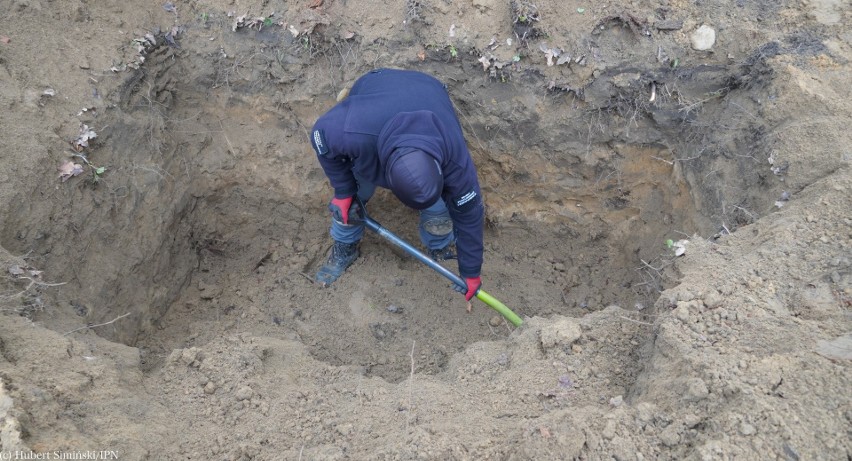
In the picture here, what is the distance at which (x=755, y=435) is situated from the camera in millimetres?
1690

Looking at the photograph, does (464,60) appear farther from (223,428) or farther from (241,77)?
(223,428)

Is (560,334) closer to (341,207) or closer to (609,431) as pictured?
(609,431)

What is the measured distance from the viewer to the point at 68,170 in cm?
300

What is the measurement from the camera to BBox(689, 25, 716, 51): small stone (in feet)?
10.8

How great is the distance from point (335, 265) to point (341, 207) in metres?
0.72

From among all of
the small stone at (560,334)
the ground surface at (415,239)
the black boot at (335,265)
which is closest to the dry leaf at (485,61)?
the ground surface at (415,239)

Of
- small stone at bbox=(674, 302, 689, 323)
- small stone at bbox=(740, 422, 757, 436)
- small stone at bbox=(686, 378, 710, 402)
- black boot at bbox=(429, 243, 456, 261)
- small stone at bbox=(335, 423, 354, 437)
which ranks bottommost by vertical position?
black boot at bbox=(429, 243, 456, 261)

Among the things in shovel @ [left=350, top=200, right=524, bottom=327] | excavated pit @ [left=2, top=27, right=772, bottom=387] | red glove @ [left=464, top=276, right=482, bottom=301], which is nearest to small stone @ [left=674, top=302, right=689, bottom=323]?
excavated pit @ [left=2, top=27, right=772, bottom=387]

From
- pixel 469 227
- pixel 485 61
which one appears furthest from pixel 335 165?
pixel 485 61

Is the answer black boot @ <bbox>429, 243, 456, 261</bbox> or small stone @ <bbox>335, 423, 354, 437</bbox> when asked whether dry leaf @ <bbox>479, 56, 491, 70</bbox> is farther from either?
small stone @ <bbox>335, 423, 354, 437</bbox>

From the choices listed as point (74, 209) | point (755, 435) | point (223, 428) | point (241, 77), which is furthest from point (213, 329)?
point (755, 435)

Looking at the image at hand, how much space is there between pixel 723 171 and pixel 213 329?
3160mm

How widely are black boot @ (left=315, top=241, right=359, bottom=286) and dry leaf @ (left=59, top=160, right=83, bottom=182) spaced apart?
1.57m

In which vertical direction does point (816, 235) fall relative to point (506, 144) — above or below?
above
